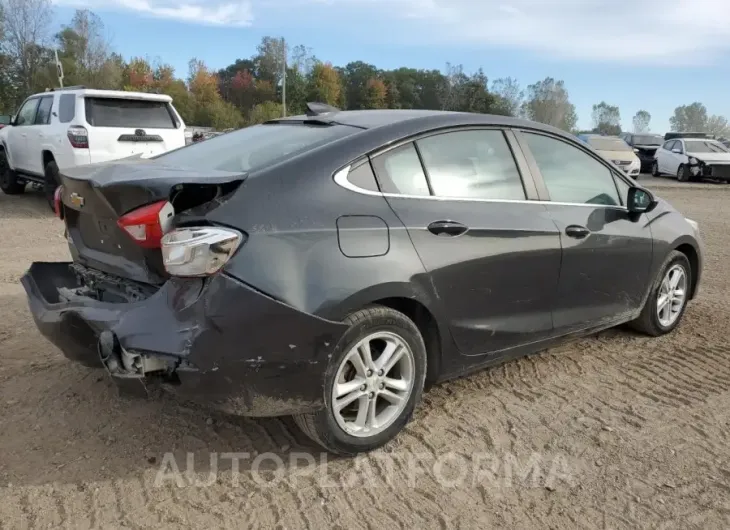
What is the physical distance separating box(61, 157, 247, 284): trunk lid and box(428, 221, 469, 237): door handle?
959 millimetres

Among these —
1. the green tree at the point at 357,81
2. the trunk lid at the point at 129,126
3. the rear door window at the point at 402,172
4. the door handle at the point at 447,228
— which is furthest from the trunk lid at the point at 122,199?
the green tree at the point at 357,81

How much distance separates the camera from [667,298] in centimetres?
485

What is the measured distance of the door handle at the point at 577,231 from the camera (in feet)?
12.5

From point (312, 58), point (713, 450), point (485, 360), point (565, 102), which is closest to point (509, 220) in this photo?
point (485, 360)

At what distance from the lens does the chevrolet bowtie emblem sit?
10.3 feet

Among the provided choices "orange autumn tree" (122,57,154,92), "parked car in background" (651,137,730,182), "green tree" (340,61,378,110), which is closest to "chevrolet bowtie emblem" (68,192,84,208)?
"parked car in background" (651,137,730,182)

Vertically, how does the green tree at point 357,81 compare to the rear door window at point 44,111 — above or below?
above

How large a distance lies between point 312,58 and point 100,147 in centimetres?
7058

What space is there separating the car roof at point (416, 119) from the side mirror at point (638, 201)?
845 mm

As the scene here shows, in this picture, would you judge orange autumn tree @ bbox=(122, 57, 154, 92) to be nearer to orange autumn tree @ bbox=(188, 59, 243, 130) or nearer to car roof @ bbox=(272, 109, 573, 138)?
orange autumn tree @ bbox=(188, 59, 243, 130)

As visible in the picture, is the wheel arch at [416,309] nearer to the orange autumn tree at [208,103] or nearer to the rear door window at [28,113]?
the rear door window at [28,113]

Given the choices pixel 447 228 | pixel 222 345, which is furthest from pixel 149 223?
pixel 447 228

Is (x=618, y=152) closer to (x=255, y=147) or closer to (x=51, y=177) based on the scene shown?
(x=51, y=177)

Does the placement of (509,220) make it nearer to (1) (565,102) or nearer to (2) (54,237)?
(2) (54,237)
